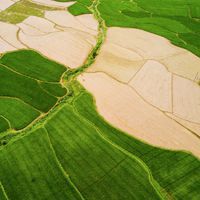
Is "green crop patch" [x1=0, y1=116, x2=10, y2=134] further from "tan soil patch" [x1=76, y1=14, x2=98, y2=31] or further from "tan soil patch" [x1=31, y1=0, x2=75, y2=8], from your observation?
"tan soil patch" [x1=31, y1=0, x2=75, y2=8]

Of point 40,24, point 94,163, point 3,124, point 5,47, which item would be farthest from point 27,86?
point 40,24

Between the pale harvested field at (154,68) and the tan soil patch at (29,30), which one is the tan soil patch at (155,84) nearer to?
the pale harvested field at (154,68)

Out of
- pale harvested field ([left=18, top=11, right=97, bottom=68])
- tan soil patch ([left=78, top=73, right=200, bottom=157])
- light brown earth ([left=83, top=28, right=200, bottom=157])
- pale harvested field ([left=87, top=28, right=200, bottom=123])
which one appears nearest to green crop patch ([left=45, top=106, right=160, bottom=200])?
tan soil patch ([left=78, top=73, right=200, bottom=157])

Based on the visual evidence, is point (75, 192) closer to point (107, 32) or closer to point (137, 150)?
point (137, 150)

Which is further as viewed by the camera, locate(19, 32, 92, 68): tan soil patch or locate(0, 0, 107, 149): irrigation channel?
locate(19, 32, 92, 68): tan soil patch

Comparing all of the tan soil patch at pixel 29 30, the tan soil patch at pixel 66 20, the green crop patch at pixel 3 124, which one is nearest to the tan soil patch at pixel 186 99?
the tan soil patch at pixel 66 20

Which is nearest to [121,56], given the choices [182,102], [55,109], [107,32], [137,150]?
[107,32]

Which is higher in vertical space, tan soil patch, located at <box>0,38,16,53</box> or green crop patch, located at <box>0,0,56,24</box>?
green crop patch, located at <box>0,0,56,24</box>
